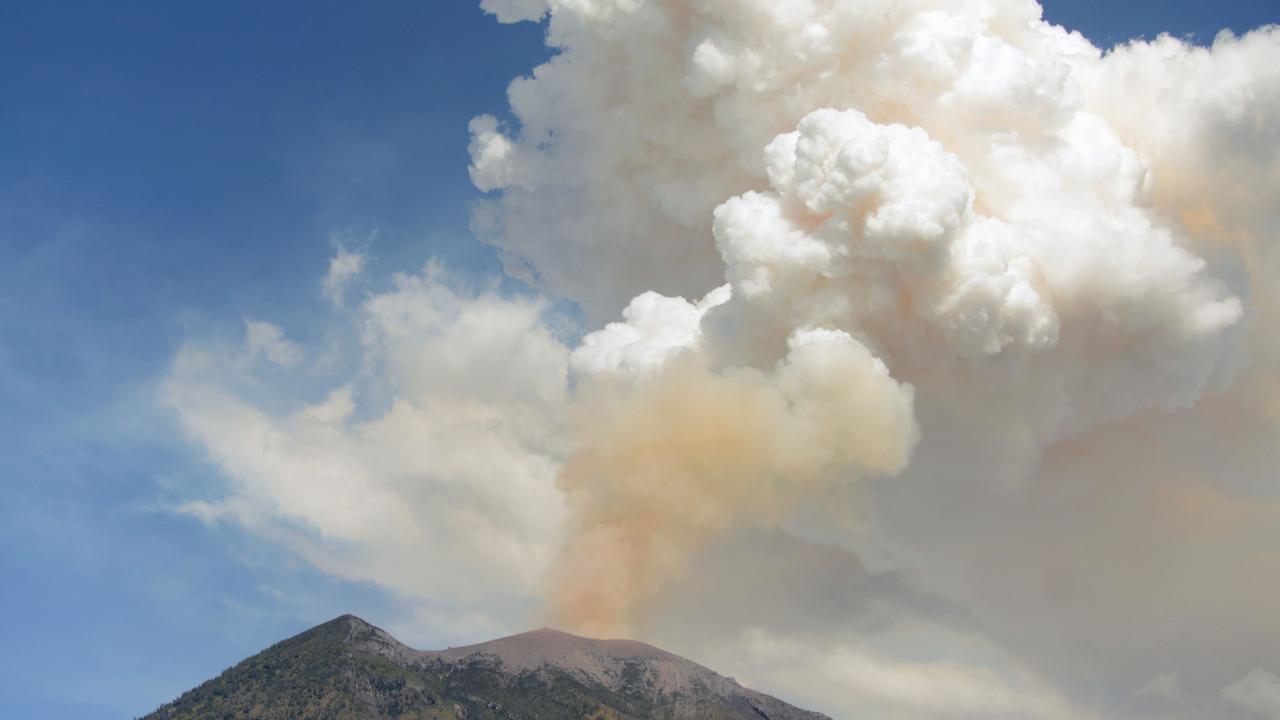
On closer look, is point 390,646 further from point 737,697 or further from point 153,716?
point 737,697

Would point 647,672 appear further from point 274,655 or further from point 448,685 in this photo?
point 274,655

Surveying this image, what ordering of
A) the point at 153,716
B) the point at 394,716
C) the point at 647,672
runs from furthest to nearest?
the point at 647,672 → the point at 153,716 → the point at 394,716

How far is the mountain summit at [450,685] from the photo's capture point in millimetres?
164875

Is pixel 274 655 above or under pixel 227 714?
above

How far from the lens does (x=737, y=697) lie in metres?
198

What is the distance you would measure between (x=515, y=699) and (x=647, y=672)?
29148 mm

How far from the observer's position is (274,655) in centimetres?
18288

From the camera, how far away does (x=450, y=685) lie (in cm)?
17775

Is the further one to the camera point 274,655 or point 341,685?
point 274,655

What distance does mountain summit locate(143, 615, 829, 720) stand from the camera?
16488 cm

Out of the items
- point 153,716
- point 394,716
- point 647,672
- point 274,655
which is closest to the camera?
point 394,716

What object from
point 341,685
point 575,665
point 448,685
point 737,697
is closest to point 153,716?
point 341,685

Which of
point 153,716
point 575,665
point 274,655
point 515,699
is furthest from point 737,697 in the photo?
point 153,716

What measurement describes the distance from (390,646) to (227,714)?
27.3 meters
